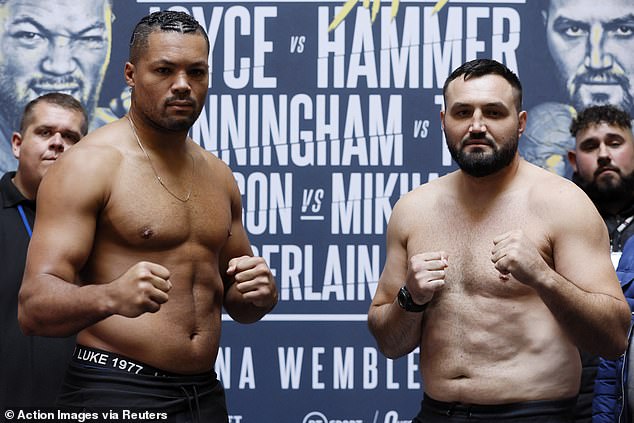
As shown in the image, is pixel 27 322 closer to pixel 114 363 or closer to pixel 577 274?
pixel 114 363

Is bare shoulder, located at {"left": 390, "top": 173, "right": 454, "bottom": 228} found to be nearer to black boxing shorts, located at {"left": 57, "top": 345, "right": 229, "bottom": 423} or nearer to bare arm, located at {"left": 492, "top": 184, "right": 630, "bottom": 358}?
bare arm, located at {"left": 492, "top": 184, "right": 630, "bottom": 358}

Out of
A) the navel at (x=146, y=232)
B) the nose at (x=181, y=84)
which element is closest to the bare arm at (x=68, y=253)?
the navel at (x=146, y=232)

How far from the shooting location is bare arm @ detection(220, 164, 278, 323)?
2.36 meters

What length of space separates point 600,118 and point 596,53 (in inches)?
13.1

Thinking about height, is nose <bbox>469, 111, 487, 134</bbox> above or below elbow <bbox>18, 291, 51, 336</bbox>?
above

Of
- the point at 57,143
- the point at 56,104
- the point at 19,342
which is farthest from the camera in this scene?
the point at 56,104

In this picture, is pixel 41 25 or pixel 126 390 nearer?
pixel 126 390

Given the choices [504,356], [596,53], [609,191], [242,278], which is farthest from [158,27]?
[596,53]

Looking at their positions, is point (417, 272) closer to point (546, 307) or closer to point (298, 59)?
point (546, 307)

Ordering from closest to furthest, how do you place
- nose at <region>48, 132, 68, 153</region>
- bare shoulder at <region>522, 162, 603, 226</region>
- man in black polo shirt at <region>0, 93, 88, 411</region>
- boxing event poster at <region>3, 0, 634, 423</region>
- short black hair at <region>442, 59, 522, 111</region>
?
1. bare shoulder at <region>522, 162, 603, 226</region>
2. short black hair at <region>442, 59, 522, 111</region>
3. man in black polo shirt at <region>0, 93, 88, 411</region>
4. nose at <region>48, 132, 68, 153</region>
5. boxing event poster at <region>3, 0, 634, 423</region>

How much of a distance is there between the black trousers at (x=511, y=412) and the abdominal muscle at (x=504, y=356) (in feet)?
0.05

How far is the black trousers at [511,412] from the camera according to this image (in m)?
2.38

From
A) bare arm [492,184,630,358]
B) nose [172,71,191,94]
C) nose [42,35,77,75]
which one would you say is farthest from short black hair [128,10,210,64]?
nose [42,35,77,75]

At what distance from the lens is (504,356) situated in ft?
8.00
